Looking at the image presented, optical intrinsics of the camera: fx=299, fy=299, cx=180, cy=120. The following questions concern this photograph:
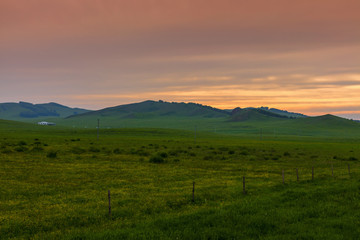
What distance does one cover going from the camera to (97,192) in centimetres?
2669

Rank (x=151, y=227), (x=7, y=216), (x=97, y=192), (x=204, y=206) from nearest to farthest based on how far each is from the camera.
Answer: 1. (x=151, y=227)
2. (x=7, y=216)
3. (x=204, y=206)
4. (x=97, y=192)

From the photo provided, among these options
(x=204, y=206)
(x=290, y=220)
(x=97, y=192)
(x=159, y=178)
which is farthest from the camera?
(x=159, y=178)

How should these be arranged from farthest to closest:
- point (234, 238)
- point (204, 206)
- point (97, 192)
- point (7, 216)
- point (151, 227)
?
1. point (97, 192)
2. point (204, 206)
3. point (7, 216)
4. point (151, 227)
5. point (234, 238)

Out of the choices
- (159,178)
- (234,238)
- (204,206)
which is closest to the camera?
(234,238)

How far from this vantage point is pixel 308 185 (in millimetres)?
27641

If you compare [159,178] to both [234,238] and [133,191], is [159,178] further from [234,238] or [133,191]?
[234,238]

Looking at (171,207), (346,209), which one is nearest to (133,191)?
(171,207)

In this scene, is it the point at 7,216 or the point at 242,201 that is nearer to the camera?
the point at 7,216

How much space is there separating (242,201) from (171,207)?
16.8 ft

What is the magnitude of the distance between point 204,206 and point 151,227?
579 cm

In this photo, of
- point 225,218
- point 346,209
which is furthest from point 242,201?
point 346,209

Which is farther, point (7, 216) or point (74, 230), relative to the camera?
point (7, 216)

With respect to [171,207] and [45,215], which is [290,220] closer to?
[171,207]

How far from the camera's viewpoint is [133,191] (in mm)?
27047
